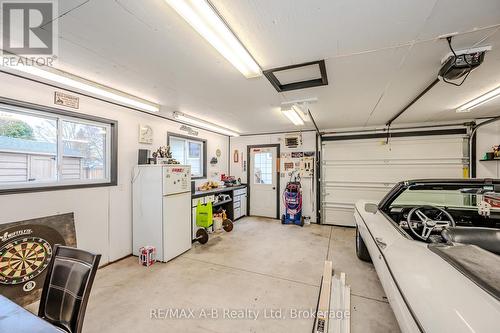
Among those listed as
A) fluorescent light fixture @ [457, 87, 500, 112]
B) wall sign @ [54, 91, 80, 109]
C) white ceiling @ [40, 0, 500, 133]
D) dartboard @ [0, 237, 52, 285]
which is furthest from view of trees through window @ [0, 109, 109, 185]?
fluorescent light fixture @ [457, 87, 500, 112]

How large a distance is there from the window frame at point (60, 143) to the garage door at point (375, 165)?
182 inches

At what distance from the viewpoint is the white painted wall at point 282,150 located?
17.7ft

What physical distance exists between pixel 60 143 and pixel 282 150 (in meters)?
4.59

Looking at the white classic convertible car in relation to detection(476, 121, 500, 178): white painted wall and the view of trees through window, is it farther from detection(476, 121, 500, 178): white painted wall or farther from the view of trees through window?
the view of trees through window

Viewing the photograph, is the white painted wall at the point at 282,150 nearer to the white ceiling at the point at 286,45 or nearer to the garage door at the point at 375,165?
the garage door at the point at 375,165

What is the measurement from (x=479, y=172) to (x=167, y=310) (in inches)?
237

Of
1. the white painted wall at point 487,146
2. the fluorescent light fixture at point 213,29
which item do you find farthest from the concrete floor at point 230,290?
the white painted wall at point 487,146

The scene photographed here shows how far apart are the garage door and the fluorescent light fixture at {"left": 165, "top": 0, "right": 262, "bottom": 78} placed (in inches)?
159

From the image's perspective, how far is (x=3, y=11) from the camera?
1347 millimetres

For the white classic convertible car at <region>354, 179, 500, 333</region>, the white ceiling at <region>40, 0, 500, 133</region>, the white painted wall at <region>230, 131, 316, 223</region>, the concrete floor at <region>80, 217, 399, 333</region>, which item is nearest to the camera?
the white classic convertible car at <region>354, 179, 500, 333</region>

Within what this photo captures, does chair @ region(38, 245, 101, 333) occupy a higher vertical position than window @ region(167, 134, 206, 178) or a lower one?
lower

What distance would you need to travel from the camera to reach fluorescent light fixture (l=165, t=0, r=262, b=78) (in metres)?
1.14

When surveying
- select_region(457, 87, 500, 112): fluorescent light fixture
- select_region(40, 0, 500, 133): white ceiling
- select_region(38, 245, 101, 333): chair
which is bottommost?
select_region(38, 245, 101, 333): chair

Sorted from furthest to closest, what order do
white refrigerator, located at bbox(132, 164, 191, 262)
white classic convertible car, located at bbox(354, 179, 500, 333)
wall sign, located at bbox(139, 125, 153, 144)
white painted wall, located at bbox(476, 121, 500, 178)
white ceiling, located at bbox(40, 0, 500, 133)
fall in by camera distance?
1. white painted wall, located at bbox(476, 121, 500, 178)
2. wall sign, located at bbox(139, 125, 153, 144)
3. white refrigerator, located at bbox(132, 164, 191, 262)
4. white ceiling, located at bbox(40, 0, 500, 133)
5. white classic convertible car, located at bbox(354, 179, 500, 333)
